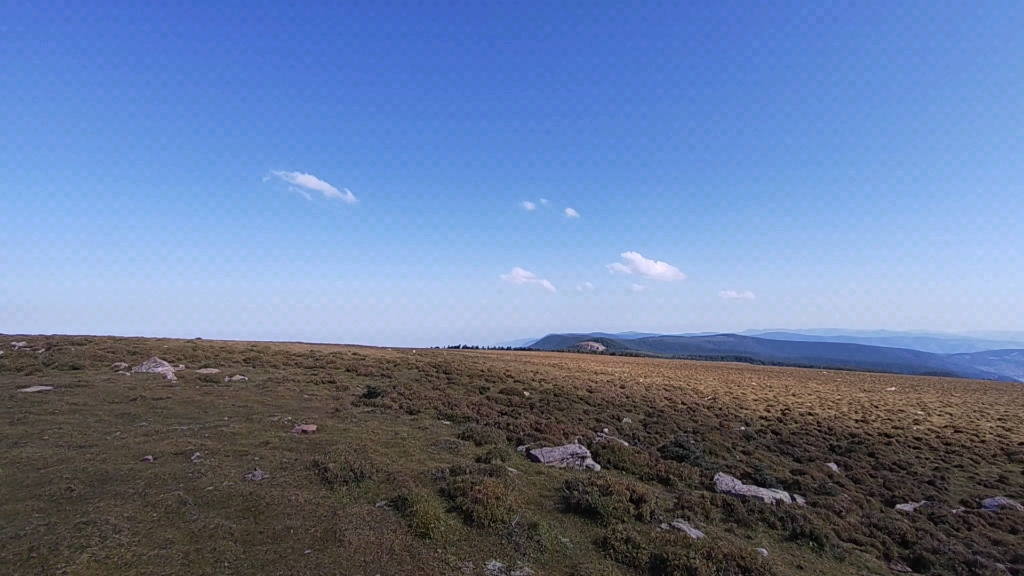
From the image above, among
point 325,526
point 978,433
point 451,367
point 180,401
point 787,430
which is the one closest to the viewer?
point 325,526

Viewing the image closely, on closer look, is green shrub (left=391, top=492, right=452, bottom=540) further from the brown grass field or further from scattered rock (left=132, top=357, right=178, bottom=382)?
scattered rock (left=132, top=357, right=178, bottom=382)

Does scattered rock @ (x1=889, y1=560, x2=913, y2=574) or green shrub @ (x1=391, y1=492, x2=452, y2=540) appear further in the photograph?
scattered rock @ (x1=889, y1=560, x2=913, y2=574)

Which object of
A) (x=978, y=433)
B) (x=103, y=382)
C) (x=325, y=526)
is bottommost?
(x=978, y=433)

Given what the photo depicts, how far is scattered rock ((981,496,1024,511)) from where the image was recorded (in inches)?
651

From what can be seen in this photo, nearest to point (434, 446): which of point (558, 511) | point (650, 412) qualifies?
point (558, 511)

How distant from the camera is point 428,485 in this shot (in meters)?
11.4

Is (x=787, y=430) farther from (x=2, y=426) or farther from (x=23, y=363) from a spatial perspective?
(x=23, y=363)

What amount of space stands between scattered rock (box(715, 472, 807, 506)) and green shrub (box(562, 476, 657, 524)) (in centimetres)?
374

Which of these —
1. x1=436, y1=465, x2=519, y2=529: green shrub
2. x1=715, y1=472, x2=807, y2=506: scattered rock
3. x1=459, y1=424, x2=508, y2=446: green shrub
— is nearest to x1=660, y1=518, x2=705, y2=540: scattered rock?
x1=436, y1=465, x2=519, y2=529: green shrub

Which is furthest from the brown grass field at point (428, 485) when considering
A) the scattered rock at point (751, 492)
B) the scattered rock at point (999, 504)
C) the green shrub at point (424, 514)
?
the scattered rock at point (751, 492)

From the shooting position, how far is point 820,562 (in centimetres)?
1063

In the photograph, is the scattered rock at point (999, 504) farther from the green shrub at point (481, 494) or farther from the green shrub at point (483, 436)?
the green shrub at point (481, 494)

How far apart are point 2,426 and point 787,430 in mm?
36739

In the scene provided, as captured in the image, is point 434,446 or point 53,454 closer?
point 53,454
